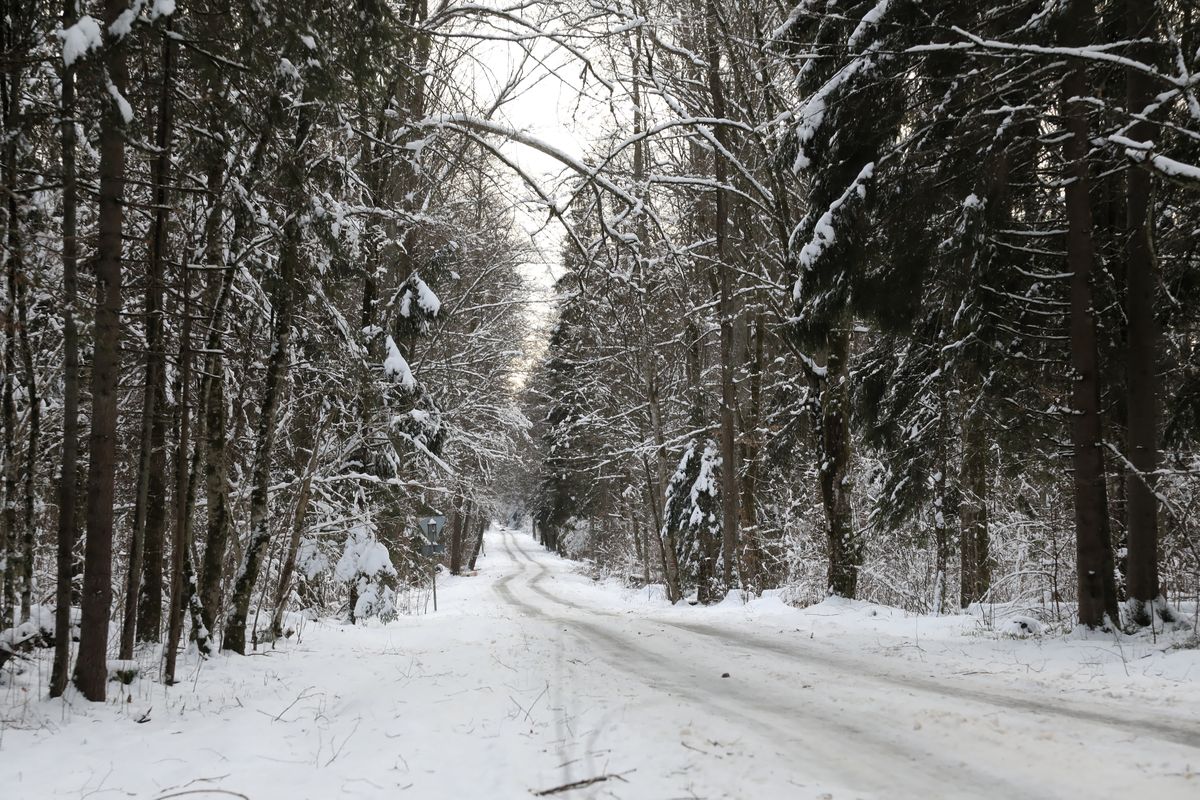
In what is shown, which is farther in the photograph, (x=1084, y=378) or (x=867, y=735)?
(x=1084, y=378)

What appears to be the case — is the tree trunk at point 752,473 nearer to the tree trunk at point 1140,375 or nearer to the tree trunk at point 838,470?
the tree trunk at point 838,470

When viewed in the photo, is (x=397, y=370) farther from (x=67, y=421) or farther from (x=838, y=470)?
(x=838, y=470)

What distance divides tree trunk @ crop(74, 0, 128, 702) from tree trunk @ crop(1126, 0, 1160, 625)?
7.97m

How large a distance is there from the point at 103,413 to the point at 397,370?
6.36 metres

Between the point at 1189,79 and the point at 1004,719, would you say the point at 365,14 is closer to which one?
the point at 1189,79

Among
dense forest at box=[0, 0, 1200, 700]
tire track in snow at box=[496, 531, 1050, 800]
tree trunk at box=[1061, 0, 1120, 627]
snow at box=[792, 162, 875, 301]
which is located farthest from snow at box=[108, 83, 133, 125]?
tree trunk at box=[1061, 0, 1120, 627]

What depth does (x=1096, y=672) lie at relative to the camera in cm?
485

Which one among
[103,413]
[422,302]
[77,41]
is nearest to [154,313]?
[103,413]

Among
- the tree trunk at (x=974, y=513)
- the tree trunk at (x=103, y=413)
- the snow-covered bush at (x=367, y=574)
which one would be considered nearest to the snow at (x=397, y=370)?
the snow-covered bush at (x=367, y=574)

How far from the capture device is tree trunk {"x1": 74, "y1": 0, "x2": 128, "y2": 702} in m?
A: 4.45

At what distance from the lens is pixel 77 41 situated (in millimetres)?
3865

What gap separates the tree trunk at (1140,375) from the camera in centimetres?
599

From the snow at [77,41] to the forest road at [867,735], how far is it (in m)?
4.68

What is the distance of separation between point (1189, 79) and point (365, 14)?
5501 millimetres
